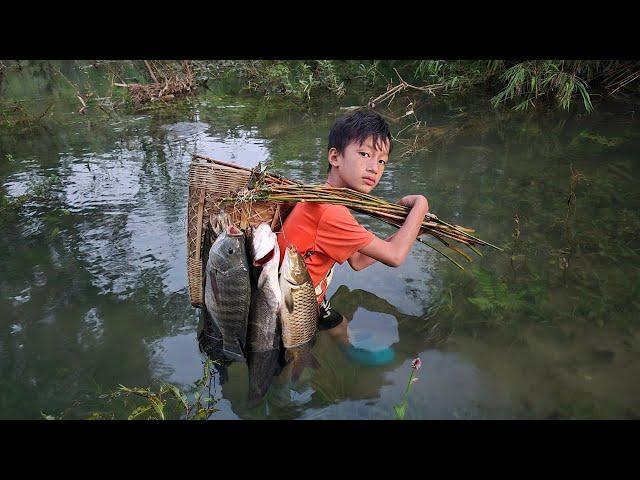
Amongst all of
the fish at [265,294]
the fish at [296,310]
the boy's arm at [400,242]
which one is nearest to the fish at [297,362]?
the fish at [296,310]

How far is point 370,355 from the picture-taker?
3.24 m

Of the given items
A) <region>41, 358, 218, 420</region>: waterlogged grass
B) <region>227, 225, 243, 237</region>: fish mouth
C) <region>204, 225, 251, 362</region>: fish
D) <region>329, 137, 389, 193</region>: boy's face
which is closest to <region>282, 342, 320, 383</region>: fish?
<region>204, 225, 251, 362</region>: fish

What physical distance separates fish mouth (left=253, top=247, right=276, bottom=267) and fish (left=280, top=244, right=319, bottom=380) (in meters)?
0.07

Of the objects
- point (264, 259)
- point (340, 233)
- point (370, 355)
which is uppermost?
point (340, 233)

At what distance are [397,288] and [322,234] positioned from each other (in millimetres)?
1268

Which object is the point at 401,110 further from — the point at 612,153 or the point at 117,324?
the point at 117,324

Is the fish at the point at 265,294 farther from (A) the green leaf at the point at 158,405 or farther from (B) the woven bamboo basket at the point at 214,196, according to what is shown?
(A) the green leaf at the point at 158,405

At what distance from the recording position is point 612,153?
6004mm

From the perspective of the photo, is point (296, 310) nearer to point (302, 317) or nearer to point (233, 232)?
point (302, 317)

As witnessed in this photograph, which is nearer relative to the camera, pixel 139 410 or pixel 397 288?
pixel 139 410

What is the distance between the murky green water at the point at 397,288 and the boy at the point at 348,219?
2.25 feet

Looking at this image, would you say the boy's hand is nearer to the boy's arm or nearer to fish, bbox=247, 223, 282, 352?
the boy's arm

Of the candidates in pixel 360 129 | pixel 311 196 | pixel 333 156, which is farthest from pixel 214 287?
pixel 360 129

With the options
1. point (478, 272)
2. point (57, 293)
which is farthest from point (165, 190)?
point (478, 272)
